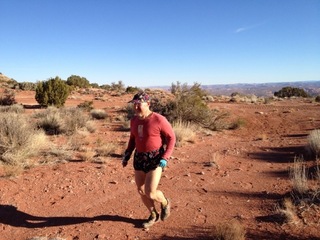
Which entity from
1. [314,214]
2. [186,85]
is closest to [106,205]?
[314,214]

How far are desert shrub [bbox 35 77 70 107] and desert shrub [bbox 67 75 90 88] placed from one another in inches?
744

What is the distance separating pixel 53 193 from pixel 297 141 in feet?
26.6

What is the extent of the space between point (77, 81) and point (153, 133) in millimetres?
37390

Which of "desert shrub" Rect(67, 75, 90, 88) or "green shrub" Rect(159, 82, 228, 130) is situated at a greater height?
"desert shrub" Rect(67, 75, 90, 88)

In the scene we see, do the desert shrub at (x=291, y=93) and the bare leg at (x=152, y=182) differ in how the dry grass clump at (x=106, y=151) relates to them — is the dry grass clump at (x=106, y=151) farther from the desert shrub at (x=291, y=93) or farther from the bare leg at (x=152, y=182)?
the desert shrub at (x=291, y=93)

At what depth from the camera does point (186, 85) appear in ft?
49.0

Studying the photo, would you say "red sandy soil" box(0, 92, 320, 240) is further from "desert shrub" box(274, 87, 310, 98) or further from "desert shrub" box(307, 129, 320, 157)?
"desert shrub" box(274, 87, 310, 98)

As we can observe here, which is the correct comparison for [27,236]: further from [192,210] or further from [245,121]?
[245,121]

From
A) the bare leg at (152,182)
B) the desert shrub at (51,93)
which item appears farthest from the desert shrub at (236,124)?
the desert shrub at (51,93)

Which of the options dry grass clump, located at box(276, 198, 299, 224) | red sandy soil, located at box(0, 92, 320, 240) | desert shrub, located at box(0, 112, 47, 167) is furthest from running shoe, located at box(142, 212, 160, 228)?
desert shrub, located at box(0, 112, 47, 167)

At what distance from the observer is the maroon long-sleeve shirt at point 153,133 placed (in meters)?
3.92

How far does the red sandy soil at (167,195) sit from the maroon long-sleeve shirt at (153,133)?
125 cm

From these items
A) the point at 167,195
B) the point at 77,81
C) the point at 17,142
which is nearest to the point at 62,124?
the point at 17,142

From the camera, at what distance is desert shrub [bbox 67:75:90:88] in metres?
38.5
